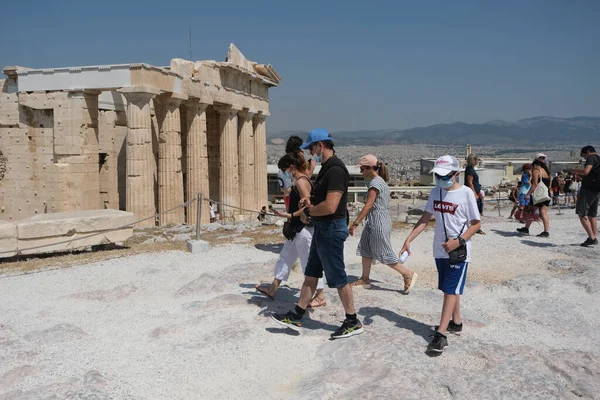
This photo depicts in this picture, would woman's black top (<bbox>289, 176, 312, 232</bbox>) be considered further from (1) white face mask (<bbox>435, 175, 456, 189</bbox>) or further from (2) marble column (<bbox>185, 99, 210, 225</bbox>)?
(2) marble column (<bbox>185, 99, 210, 225</bbox>)

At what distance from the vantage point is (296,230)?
23.7ft

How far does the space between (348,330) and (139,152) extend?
13.5 m

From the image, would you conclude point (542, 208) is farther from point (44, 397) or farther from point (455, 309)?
point (44, 397)

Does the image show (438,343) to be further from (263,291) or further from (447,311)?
(263,291)

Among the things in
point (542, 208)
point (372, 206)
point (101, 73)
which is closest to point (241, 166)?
point (101, 73)

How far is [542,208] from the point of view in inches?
506

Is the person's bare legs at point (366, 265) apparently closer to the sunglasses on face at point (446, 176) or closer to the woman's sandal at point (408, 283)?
the woman's sandal at point (408, 283)

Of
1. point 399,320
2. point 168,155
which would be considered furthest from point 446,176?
point 168,155

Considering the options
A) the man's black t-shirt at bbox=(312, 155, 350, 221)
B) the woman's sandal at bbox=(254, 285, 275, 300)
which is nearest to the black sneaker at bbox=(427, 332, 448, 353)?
the man's black t-shirt at bbox=(312, 155, 350, 221)

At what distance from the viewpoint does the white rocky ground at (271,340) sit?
5.09 metres

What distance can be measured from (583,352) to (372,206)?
340 centimetres

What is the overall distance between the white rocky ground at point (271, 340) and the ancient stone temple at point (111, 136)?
9.36 m

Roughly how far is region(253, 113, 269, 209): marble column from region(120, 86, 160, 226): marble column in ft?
32.9

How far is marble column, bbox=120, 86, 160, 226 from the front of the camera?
17.8 metres
